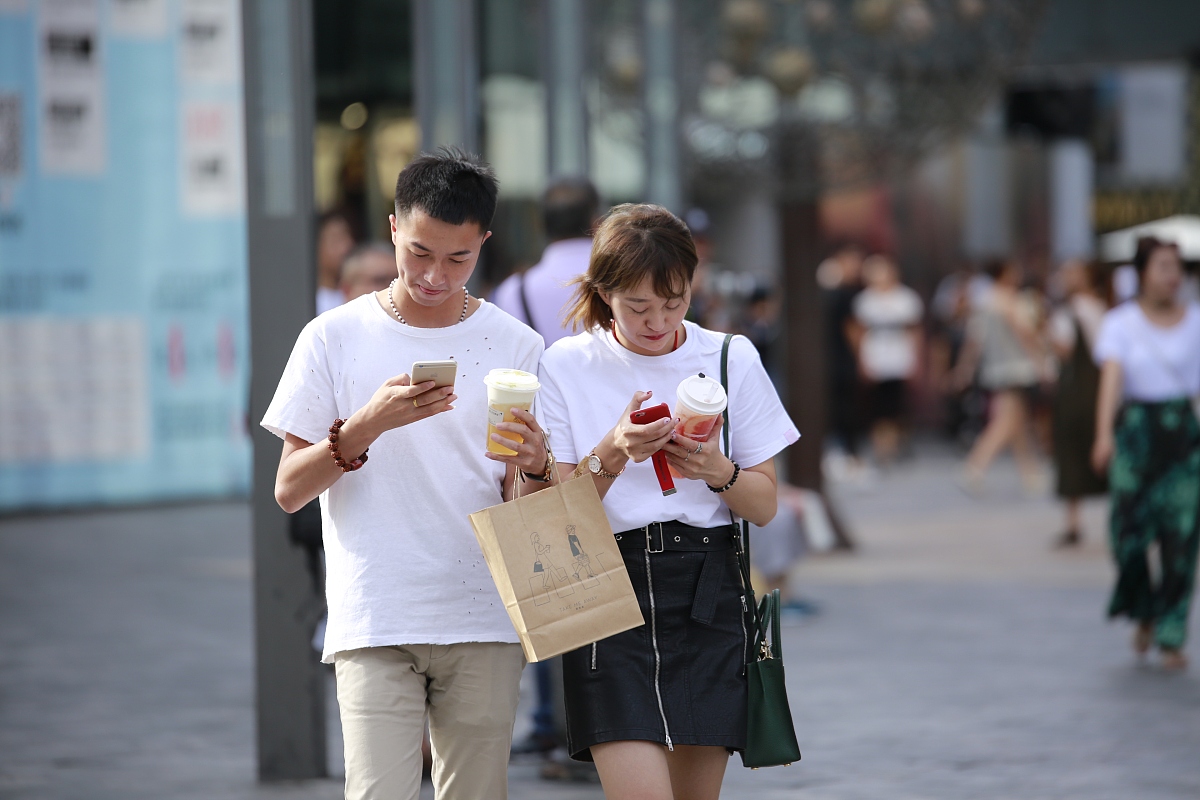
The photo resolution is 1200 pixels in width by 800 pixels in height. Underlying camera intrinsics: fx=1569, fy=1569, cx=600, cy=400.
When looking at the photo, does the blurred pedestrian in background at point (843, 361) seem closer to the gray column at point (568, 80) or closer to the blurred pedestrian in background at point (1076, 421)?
the blurred pedestrian in background at point (1076, 421)

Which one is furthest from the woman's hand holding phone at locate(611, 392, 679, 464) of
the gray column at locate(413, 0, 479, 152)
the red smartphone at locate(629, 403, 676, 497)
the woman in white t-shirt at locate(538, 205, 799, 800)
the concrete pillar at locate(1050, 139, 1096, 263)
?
the concrete pillar at locate(1050, 139, 1096, 263)

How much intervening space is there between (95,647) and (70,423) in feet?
12.3

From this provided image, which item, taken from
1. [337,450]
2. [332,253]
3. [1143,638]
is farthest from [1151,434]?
[337,450]

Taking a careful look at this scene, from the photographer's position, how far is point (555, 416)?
326 centimetres

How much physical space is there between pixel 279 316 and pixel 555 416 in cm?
202

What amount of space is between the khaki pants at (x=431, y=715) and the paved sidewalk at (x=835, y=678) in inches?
73.5

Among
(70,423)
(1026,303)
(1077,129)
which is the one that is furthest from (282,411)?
(1077,129)

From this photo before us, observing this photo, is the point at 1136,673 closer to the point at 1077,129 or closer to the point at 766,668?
the point at 766,668

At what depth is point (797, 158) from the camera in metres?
9.86

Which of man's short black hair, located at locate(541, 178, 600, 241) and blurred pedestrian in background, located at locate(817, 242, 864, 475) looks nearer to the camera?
man's short black hair, located at locate(541, 178, 600, 241)

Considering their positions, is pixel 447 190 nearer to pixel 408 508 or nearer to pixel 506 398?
pixel 506 398

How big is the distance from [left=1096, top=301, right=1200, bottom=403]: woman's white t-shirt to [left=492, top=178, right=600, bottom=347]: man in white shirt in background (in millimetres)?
2988

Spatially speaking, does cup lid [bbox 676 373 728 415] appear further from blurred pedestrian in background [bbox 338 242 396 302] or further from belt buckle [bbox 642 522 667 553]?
blurred pedestrian in background [bbox 338 242 396 302]

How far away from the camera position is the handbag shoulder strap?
10.8 feet
